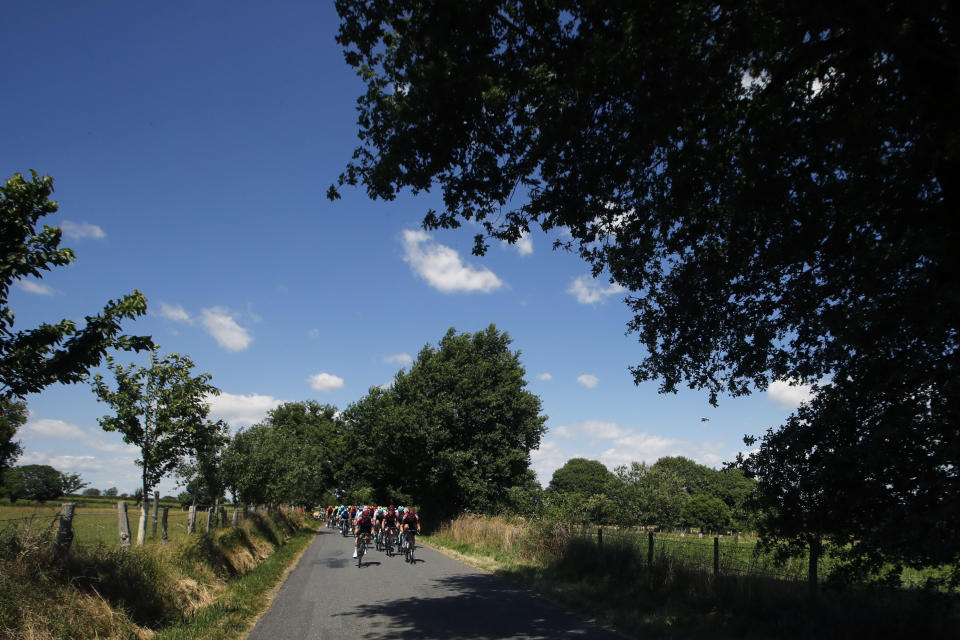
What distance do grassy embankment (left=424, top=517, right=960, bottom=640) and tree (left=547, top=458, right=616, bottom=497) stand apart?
108 metres

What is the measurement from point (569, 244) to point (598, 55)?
157 inches

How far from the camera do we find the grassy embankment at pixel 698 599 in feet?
23.0

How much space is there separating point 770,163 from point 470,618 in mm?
8049

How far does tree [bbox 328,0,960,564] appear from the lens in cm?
621

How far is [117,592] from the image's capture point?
793 cm

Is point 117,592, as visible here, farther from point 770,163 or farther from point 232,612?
point 770,163

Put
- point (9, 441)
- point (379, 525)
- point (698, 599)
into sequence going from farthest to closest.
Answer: point (9, 441) < point (379, 525) < point (698, 599)

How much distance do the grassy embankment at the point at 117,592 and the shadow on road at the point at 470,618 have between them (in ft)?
6.60

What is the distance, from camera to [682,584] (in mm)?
10453

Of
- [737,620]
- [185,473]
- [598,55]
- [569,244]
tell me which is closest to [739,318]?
[569,244]

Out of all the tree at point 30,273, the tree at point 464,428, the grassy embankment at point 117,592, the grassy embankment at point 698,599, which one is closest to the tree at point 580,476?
the tree at point 464,428

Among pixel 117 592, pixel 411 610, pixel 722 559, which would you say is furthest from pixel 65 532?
pixel 722 559

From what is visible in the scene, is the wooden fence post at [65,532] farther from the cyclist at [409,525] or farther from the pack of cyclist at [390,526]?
the cyclist at [409,525]

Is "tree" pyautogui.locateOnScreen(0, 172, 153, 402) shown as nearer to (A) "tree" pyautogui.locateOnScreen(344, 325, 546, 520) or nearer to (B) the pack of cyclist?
(B) the pack of cyclist
